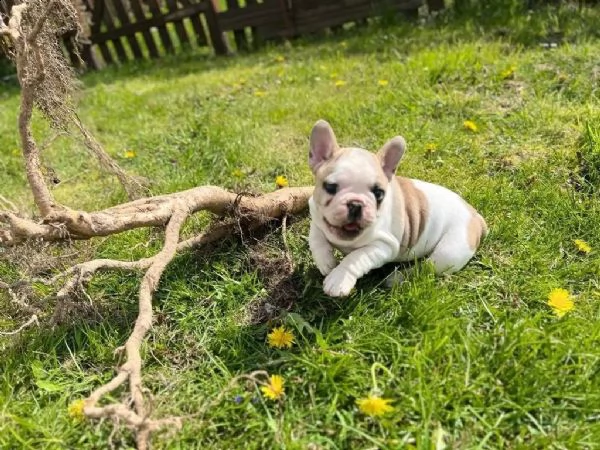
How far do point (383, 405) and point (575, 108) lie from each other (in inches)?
127

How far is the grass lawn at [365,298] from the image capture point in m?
2.03

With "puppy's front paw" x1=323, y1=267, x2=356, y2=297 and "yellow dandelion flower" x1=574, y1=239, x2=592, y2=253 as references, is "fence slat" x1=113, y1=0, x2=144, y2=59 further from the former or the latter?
"yellow dandelion flower" x1=574, y1=239, x2=592, y2=253

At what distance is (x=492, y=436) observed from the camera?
1948 millimetres

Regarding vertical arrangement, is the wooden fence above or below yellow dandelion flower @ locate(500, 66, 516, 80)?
above

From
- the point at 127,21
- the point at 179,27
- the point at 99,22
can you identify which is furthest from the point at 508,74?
the point at 99,22

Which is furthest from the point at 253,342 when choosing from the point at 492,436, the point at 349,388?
the point at 492,436

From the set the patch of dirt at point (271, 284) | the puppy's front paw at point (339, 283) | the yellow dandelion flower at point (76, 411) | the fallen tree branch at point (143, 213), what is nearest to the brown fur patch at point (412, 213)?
the puppy's front paw at point (339, 283)

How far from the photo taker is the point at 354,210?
2.25m

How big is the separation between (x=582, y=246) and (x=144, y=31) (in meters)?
6.54

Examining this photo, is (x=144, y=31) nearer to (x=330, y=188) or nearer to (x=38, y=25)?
(x=38, y=25)

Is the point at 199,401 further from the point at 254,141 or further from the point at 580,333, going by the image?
the point at 254,141

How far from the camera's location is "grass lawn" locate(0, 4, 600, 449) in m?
2.03

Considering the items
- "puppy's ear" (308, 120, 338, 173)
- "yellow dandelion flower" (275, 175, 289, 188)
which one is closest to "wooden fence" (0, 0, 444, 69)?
"yellow dandelion flower" (275, 175, 289, 188)

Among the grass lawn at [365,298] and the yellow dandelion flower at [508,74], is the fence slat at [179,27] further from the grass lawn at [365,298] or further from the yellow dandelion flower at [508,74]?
the yellow dandelion flower at [508,74]
